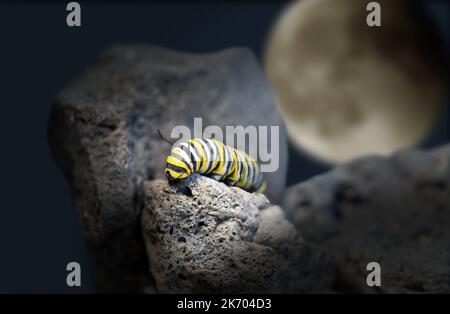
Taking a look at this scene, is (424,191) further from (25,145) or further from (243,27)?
(25,145)

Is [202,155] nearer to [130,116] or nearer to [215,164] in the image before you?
[215,164]

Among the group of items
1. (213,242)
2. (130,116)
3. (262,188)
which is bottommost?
(213,242)

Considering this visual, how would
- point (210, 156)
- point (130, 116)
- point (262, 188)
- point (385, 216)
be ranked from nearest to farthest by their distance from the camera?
point (210, 156)
point (130, 116)
point (262, 188)
point (385, 216)

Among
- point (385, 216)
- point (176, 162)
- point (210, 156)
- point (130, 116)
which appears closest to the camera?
point (176, 162)

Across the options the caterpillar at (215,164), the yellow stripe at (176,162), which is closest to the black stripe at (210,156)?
the caterpillar at (215,164)

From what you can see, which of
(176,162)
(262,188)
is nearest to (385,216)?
(262,188)

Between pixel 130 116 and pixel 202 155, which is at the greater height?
pixel 130 116

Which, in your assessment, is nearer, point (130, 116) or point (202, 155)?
point (202, 155)
